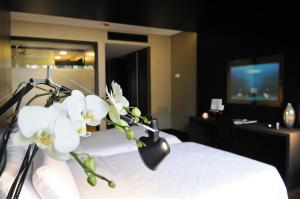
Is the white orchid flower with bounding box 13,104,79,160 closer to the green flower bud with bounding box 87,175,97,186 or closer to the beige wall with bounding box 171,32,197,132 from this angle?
the green flower bud with bounding box 87,175,97,186

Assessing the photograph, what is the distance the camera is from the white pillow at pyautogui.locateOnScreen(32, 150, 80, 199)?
4.06ft

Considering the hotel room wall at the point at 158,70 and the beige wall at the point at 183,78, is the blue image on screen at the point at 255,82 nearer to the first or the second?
the beige wall at the point at 183,78

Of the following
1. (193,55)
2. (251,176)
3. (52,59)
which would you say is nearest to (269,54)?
(193,55)

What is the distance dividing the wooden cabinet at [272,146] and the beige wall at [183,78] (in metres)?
1.10

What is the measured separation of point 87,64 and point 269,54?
3856mm

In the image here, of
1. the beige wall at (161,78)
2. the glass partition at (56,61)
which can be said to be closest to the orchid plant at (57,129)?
the glass partition at (56,61)

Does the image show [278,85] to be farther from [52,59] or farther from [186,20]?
[52,59]

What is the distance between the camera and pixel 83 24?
197 inches

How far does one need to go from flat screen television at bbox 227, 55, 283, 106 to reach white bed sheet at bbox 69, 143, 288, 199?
6.23ft

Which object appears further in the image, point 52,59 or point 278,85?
point 52,59

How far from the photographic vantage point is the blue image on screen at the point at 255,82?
3533 millimetres

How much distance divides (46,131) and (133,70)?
677 cm

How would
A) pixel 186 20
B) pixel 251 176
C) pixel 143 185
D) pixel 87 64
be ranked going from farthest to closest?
pixel 87 64 < pixel 186 20 < pixel 251 176 < pixel 143 185

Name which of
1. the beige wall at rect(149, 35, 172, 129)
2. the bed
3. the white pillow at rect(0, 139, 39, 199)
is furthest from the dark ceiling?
the white pillow at rect(0, 139, 39, 199)
